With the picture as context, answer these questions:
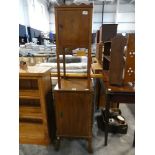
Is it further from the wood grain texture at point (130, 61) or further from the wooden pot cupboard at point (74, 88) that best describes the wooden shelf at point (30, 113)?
the wood grain texture at point (130, 61)

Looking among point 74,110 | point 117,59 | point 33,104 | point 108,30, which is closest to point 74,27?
point 117,59

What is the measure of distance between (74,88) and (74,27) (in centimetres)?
62

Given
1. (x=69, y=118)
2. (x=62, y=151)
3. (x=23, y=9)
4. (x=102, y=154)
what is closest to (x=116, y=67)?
(x=69, y=118)

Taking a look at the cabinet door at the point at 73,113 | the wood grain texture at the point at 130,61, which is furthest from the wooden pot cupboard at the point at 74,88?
the wood grain texture at the point at 130,61

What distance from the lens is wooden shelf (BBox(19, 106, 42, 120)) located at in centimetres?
171

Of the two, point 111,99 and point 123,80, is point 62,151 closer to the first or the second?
point 111,99

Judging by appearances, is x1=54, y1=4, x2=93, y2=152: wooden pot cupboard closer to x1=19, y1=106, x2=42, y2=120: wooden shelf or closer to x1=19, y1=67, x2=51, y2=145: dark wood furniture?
x1=19, y1=67, x2=51, y2=145: dark wood furniture

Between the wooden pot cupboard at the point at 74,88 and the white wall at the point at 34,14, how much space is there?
466 cm

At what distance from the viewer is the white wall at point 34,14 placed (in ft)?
19.0

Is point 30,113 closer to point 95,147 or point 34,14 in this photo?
point 95,147

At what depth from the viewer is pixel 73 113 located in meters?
1.58

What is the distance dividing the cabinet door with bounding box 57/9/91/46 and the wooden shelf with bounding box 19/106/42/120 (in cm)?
87

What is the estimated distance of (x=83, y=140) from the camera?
73.0 inches
